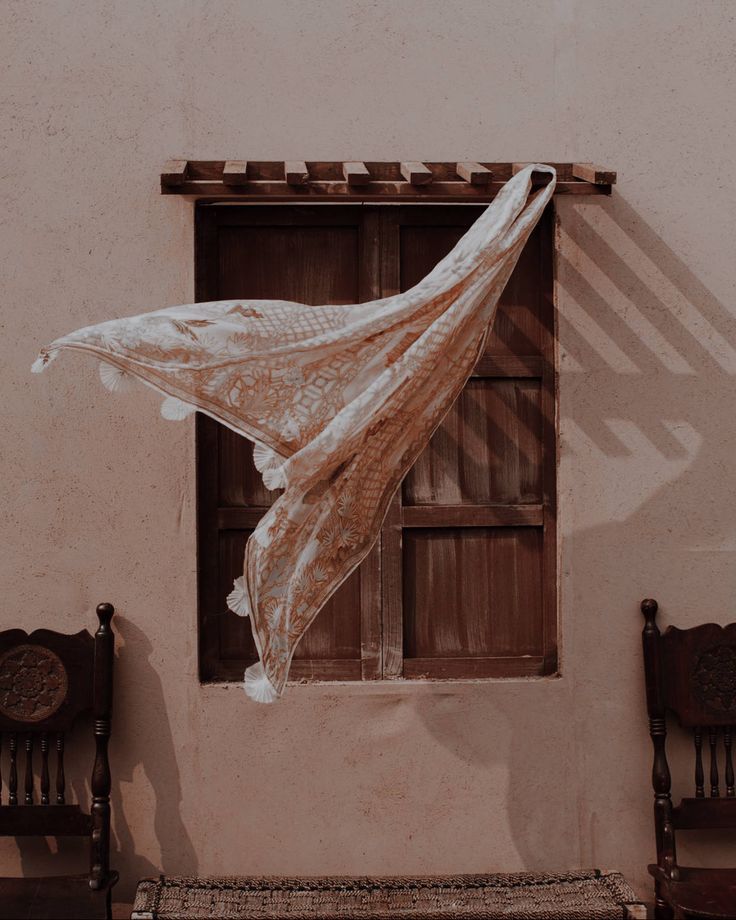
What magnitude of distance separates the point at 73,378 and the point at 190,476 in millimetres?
492

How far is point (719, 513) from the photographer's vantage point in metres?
3.54

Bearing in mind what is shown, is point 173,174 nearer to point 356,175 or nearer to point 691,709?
point 356,175

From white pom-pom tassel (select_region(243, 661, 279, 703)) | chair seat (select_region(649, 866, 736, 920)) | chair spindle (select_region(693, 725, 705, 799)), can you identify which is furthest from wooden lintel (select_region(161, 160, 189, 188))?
chair seat (select_region(649, 866, 736, 920))

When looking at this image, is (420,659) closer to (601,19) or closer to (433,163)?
(433,163)

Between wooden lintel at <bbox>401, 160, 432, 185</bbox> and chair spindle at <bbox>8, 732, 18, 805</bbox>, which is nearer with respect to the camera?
wooden lintel at <bbox>401, 160, 432, 185</bbox>

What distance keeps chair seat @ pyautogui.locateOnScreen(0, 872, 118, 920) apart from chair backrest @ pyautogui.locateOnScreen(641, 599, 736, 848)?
5.65 ft

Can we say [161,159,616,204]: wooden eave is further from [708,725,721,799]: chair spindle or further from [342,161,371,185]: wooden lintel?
[708,725,721,799]: chair spindle

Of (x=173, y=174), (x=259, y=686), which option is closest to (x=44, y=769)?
(x=259, y=686)

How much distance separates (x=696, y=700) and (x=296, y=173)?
6.69ft

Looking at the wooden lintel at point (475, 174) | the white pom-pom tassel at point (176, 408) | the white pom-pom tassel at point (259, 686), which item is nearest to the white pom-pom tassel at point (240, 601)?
the white pom-pom tassel at point (259, 686)

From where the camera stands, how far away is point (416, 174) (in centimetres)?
309

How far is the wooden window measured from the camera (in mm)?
3490

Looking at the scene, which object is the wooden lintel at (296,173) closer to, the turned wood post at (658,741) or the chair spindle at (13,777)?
the turned wood post at (658,741)

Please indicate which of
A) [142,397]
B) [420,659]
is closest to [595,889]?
[420,659]
